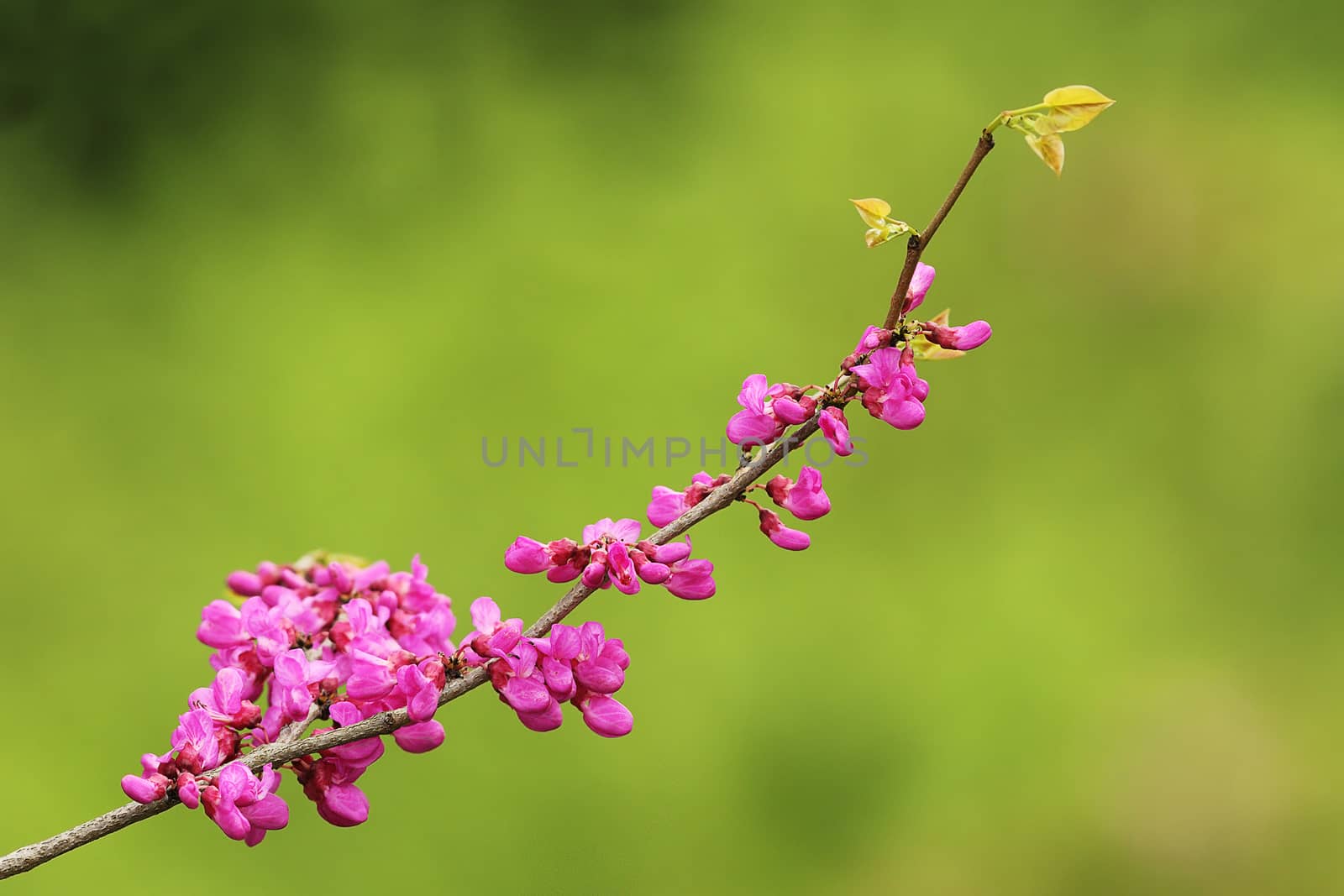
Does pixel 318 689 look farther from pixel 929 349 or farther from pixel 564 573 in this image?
pixel 929 349

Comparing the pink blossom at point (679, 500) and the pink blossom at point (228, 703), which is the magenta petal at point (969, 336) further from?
the pink blossom at point (228, 703)

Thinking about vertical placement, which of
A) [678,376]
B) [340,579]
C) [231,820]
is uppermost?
[678,376]

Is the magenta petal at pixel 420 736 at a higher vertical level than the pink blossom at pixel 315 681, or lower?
lower

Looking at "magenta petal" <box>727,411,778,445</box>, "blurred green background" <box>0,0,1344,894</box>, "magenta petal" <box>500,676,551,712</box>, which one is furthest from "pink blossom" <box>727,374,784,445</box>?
"blurred green background" <box>0,0,1344,894</box>

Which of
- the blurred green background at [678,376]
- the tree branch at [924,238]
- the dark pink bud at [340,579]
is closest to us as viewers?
the tree branch at [924,238]

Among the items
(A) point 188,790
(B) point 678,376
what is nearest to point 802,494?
(A) point 188,790

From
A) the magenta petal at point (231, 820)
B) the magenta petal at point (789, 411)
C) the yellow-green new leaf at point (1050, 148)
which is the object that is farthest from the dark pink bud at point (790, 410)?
the magenta petal at point (231, 820)

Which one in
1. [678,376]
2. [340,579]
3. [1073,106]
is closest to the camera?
[1073,106]
